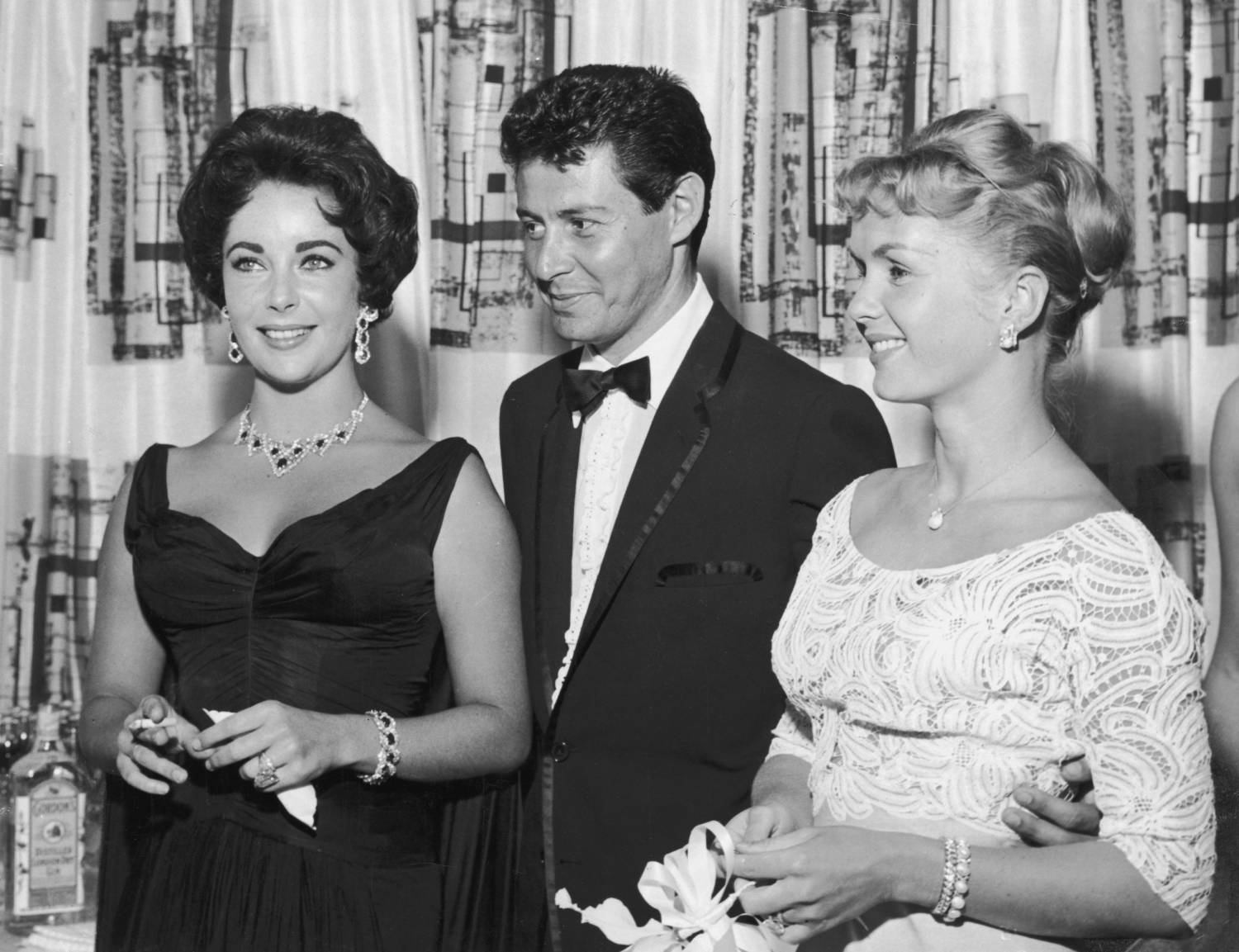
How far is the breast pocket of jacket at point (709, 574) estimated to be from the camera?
1996mm

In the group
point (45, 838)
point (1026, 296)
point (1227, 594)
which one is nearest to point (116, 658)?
point (45, 838)

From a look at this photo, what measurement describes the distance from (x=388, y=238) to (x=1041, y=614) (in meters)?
1.13

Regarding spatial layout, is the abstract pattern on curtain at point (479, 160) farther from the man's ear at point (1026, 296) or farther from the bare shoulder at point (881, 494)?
the man's ear at point (1026, 296)

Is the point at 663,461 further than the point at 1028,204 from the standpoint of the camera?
Yes

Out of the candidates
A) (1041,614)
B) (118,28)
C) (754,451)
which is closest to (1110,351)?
(754,451)

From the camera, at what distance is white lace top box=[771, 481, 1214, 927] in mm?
1392

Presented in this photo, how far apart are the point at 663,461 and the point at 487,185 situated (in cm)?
105

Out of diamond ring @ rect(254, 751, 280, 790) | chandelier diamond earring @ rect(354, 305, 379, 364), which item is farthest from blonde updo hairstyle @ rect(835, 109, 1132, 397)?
diamond ring @ rect(254, 751, 280, 790)

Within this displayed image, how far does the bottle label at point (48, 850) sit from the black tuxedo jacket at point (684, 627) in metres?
1.08

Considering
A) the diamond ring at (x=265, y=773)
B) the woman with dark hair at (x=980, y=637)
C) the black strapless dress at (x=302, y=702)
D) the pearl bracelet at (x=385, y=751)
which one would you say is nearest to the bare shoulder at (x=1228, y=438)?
the woman with dark hair at (x=980, y=637)

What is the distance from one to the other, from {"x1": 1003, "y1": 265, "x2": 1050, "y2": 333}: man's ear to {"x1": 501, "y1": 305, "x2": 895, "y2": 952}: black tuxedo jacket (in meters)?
0.45

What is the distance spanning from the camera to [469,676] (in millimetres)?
1944

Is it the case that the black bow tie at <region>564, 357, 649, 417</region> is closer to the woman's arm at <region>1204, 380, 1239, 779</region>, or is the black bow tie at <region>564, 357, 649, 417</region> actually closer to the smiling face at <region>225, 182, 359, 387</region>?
the smiling face at <region>225, 182, 359, 387</region>

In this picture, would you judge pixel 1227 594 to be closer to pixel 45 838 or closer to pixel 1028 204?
pixel 1028 204
